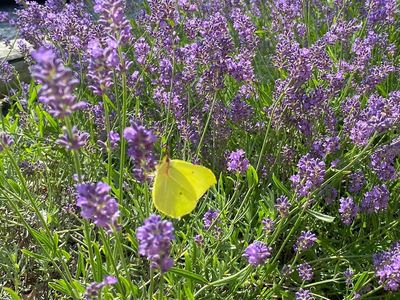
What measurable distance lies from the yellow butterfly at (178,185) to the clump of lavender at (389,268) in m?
0.76

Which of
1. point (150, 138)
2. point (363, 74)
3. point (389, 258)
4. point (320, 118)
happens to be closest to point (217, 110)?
point (320, 118)

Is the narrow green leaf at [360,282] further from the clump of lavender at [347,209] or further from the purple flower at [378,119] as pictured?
the purple flower at [378,119]

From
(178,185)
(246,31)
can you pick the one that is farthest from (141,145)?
(246,31)

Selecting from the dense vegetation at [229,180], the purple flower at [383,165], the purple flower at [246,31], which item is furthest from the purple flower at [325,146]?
the purple flower at [246,31]

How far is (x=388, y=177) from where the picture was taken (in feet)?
7.76

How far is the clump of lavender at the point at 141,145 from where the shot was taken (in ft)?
4.30

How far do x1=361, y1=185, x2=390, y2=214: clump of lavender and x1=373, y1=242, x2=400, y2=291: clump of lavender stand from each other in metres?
0.24

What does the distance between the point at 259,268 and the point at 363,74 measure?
1.14 meters

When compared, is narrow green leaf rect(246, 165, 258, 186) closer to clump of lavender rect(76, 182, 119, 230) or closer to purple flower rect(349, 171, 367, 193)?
purple flower rect(349, 171, 367, 193)

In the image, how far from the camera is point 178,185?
158 cm

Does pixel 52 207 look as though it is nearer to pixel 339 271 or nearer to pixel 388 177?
pixel 339 271

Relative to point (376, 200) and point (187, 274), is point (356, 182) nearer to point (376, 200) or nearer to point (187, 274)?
point (376, 200)

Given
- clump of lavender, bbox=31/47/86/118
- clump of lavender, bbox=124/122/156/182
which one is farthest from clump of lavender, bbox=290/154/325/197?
clump of lavender, bbox=31/47/86/118

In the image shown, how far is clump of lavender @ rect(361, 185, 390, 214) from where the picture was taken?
2.30m
